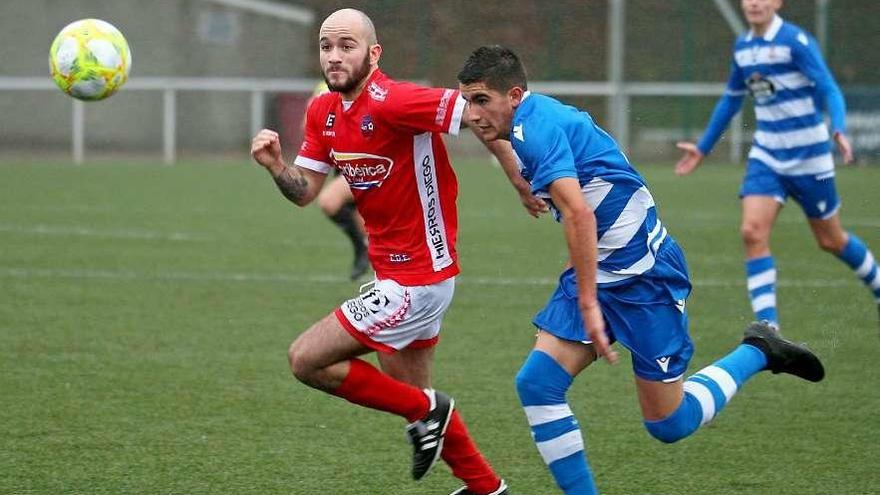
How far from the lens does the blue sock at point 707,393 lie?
4457 mm

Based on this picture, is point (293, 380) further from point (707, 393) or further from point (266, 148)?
point (707, 393)

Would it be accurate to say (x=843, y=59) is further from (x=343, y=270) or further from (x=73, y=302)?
(x=73, y=302)

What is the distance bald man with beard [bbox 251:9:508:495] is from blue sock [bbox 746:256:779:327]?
3.23 metres

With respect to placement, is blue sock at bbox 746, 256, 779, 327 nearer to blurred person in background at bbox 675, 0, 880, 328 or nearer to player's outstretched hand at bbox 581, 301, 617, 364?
blurred person in background at bbox 675, 0, 880, 328

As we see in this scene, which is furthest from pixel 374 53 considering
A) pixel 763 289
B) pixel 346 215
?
pixel 346 215

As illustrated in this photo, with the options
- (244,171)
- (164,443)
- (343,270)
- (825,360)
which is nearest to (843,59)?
(244,171)

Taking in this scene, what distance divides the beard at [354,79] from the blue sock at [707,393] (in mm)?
1494

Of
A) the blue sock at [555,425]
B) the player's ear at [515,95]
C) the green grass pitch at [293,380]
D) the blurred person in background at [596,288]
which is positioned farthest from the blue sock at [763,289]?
the player's ear at [515,95]

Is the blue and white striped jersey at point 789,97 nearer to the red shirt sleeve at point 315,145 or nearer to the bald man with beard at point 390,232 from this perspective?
the bald man with beard at point 390,232

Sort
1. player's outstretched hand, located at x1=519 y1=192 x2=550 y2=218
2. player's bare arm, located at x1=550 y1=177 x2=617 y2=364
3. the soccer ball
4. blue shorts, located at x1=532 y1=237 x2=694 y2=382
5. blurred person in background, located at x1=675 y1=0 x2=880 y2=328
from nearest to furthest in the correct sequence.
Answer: player's bare arm, located at x1=550 y1=177 x2=617 y2=364 < blue shorts, located at x1=532 y1=237 x2=694 y2=382 < player's outstretched hand, located at x1=519 y1=192 x2=550 y2=218 < the soccer ball < blurred person in background, located at x1=675 y1=0 x2=880 y2=328

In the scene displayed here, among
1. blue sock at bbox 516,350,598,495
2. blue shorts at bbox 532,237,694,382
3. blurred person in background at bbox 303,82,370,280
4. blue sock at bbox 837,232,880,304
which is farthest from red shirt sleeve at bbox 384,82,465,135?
blurred person in background at bbox 303,82,370,280

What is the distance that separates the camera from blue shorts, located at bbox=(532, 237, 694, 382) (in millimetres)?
4348

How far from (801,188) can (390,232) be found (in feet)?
12.4

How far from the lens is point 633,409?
6.14 metres
